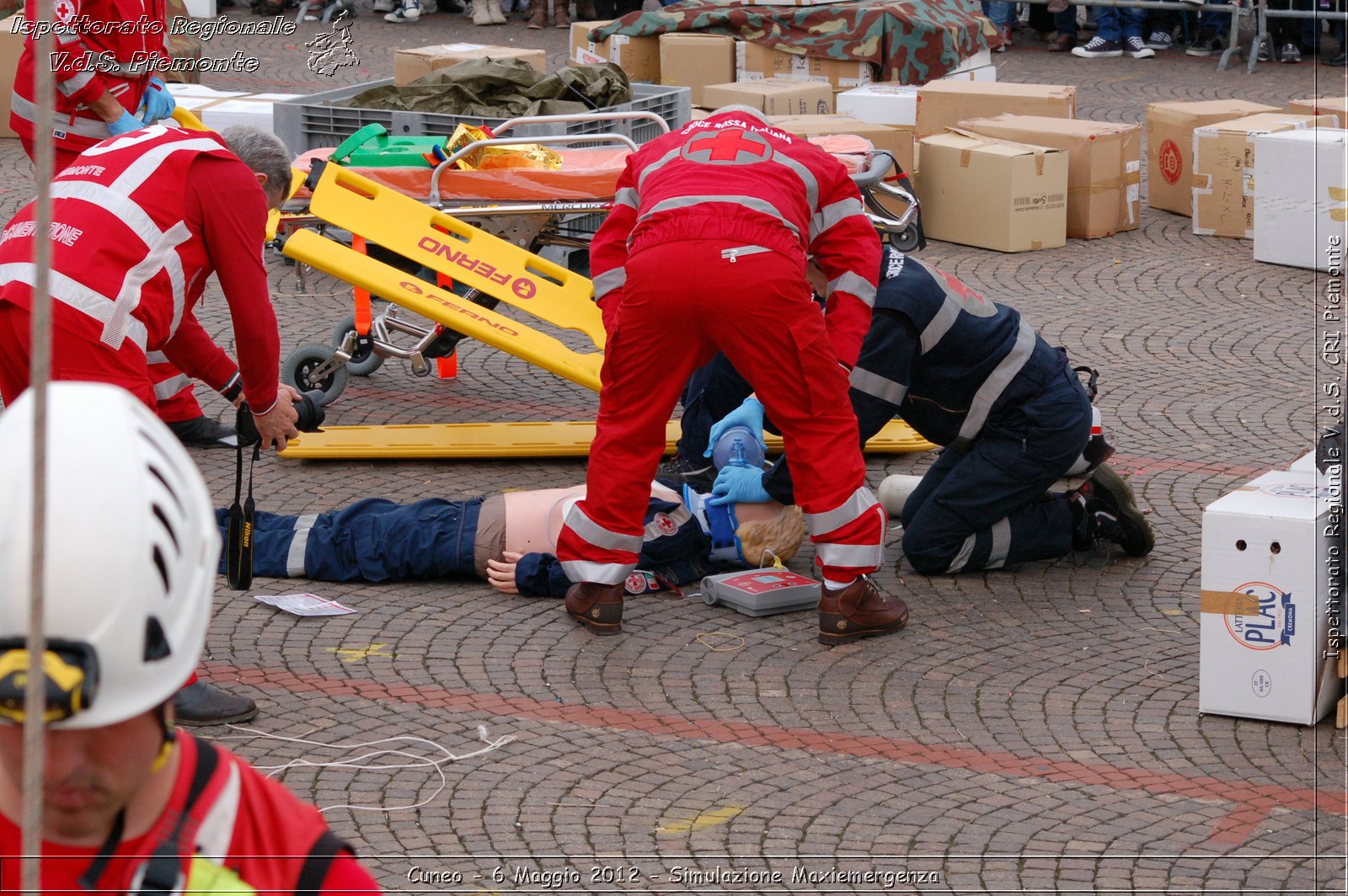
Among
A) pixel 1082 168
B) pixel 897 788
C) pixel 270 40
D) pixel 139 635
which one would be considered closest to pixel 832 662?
pixel 897 788

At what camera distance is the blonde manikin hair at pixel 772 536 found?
5.37 m

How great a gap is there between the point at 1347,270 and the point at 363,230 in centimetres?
409

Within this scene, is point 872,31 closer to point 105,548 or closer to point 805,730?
point 805,730

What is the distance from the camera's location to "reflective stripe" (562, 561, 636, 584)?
4820 mm

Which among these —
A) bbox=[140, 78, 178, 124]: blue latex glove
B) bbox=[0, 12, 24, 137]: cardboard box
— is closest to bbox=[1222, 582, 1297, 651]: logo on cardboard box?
bbox=[140, 78, 178, 124]: blue latex glove

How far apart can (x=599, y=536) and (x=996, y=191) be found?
5331 mm

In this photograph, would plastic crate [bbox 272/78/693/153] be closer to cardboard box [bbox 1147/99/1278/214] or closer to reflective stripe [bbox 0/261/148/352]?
cardboard box [bbox 1147/99/1278/214]

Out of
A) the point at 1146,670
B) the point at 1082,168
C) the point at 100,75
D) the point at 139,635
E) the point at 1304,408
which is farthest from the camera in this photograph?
the point at 1082,168

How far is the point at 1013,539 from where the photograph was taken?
537 centimetres

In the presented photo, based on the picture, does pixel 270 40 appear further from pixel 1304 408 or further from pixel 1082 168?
pixel 1304 408

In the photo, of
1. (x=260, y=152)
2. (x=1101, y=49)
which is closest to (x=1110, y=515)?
(x=260, y=152)

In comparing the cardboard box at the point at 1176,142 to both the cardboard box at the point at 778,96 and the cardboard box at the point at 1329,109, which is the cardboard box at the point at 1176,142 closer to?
the cardboard box at the point at 1329,109

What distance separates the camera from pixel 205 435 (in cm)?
652

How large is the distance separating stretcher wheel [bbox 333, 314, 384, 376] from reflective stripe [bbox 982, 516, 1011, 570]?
2823 millimetres
